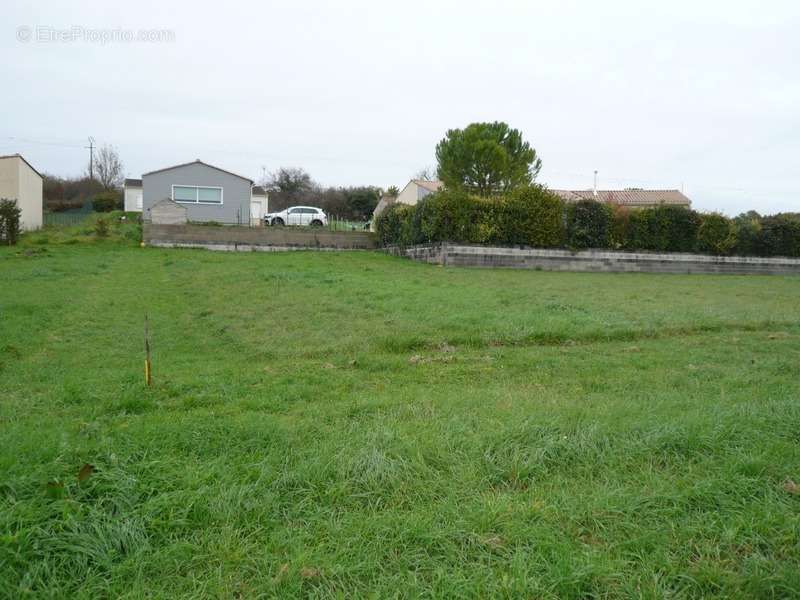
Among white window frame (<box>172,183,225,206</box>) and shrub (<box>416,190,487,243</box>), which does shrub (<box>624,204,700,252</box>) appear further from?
white window frame (<box>172,183,225,206</box>)

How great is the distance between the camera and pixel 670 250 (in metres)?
21.8

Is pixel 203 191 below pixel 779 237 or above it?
above

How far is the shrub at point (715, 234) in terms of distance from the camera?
72.0 ft

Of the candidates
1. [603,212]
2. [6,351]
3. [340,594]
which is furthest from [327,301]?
[603,212]

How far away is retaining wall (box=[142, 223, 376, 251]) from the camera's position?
73.5 ft

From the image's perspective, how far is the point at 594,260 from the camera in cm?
2078

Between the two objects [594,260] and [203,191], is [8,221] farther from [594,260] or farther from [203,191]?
[594,260]

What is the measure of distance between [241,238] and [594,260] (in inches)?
548

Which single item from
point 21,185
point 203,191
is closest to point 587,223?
point 203,191

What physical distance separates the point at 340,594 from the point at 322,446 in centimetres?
129

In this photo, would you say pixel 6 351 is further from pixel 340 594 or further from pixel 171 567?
pixel 340 594

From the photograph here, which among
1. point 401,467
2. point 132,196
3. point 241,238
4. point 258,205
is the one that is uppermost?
point 132,196

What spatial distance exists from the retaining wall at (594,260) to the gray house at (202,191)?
43.0 feet

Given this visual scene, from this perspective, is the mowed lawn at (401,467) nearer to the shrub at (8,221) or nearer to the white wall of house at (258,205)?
the shrub at (8,221)
